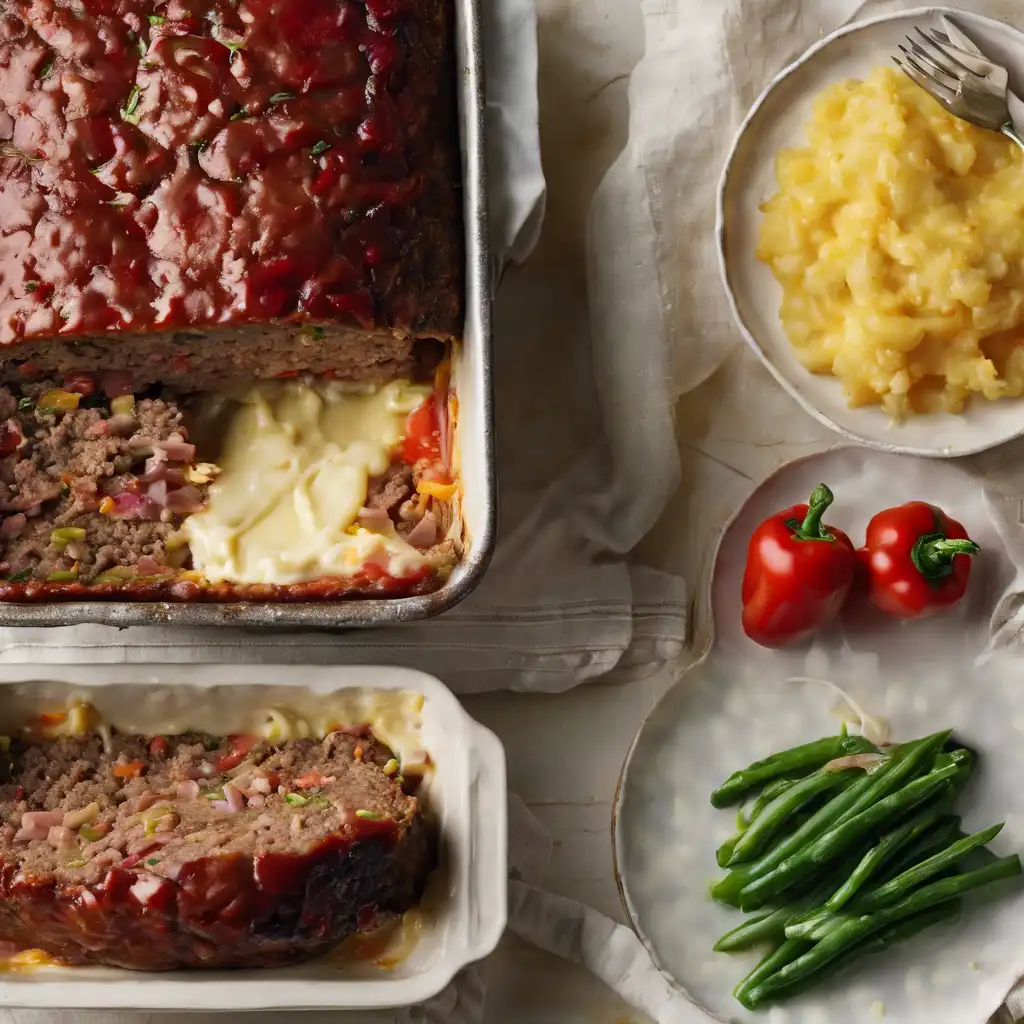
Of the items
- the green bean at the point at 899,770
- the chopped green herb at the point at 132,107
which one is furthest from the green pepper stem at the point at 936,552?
the chopped green herb at the point at 132,107

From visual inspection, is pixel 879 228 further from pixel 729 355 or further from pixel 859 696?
pixel 859 696

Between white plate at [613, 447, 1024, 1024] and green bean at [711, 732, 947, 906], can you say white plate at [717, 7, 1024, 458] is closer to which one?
white plate at [613, 447, 1024, 1024]

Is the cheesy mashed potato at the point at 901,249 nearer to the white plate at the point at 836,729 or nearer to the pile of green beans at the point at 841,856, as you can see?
the white plate at the point at 836,729

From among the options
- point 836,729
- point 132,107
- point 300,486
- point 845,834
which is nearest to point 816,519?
point 836,729

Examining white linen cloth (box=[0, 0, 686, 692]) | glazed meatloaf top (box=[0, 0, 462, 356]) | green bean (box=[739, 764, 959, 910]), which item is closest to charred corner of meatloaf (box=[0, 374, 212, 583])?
glazed meatloaf top (box=[0, 0, 462, 356])

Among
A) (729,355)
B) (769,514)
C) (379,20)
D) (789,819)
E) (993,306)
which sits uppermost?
(379,20)


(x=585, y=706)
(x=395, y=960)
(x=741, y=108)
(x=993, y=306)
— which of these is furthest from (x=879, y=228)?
(x=395, y=960)
